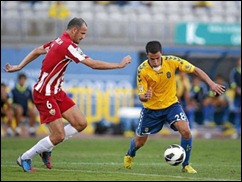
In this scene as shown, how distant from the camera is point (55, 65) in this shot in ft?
41.0

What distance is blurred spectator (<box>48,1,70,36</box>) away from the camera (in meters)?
28.2

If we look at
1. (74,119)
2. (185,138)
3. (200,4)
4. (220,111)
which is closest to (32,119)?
(220,111)

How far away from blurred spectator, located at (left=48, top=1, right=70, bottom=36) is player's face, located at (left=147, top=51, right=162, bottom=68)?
1534cm

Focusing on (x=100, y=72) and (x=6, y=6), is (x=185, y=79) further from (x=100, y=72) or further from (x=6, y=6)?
(x=6, y=6)

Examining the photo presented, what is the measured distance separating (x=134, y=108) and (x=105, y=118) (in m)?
1.10

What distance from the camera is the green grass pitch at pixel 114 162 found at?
11750mm

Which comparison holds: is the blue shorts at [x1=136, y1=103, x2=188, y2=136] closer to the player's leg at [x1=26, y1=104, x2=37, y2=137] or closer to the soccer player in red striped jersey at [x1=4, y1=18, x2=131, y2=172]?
the soccer player in red striped jersey at [x1=4, y1=18, x2=131, y2=172]

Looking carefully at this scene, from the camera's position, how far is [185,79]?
27.5 m

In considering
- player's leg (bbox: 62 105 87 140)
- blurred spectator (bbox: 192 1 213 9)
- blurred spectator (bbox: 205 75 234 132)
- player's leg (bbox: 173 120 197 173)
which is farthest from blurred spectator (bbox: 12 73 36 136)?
player's leg (bbox: 173 120 197 173)

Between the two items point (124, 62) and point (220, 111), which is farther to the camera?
point (220, 111)

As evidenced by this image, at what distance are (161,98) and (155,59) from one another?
0.76m

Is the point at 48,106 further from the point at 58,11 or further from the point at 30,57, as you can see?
the point at 58,11

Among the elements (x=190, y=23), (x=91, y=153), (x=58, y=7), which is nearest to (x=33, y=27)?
(x=58, y=7)

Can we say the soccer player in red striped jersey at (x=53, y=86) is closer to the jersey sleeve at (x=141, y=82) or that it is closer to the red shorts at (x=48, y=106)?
the red shorts at (x=48, y=106)
